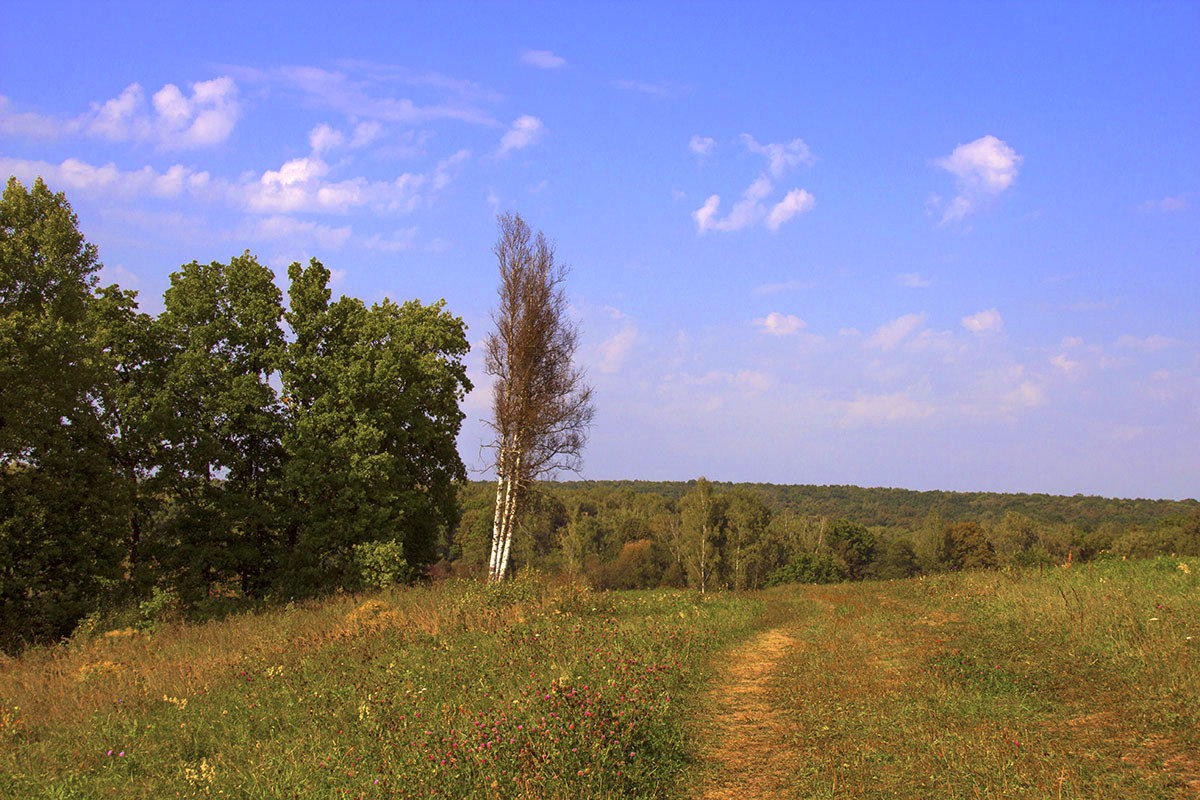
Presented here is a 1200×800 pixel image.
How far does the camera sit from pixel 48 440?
1736 centimetres

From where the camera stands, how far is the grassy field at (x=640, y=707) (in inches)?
213

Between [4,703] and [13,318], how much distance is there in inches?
422

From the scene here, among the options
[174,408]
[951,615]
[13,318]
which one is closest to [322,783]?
[951,615]

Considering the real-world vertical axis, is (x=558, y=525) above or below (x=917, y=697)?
below

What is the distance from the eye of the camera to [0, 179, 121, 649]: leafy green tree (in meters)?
16.5

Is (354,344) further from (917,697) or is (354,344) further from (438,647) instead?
(917,697)

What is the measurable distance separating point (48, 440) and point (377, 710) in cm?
1576

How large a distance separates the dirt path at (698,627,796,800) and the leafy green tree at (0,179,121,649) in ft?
56.2

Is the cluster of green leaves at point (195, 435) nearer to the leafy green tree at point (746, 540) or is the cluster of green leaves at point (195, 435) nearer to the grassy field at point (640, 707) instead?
the grassy field at point (640, 707)

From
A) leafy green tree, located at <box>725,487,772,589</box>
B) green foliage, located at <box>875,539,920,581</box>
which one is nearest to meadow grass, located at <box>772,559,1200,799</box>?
leafy green tree, located at <box>725,487,772,589</box>

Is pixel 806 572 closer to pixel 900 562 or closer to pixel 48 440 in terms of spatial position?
pixel 900 562

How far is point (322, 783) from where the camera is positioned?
216 inches

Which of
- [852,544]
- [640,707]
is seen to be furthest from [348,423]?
[852,544]

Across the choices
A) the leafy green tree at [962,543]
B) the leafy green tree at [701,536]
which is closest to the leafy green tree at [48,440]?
the leafy green tree at [701,536]
